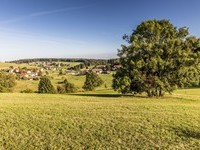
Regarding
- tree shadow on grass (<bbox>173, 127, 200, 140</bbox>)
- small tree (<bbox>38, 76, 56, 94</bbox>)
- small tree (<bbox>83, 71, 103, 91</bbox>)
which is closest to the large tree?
tree shadow on grass (<bbox>173, 127, 200, 140</bbox>)

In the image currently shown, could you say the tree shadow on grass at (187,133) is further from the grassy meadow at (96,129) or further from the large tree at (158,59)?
the large tree at (158,59)

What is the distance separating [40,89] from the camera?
9206 cm

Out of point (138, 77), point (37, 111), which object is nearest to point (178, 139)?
point (37, 111)

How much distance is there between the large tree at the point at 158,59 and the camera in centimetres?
3294

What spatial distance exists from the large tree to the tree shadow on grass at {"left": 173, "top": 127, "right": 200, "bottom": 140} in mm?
16624

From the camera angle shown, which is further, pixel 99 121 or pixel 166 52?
pixel 166 52

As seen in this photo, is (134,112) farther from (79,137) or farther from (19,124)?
(19,124)

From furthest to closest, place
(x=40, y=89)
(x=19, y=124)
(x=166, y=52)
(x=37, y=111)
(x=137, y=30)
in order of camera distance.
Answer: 1. (x=40, y=89)
2. (x=137, y=30)
3. (x=166, y=52)
4. (x=37, y=111)
5. (x=19, y=124)

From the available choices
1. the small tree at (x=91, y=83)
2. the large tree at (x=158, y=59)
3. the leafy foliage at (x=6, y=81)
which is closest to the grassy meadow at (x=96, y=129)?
the large tree at (x=158, y=59)

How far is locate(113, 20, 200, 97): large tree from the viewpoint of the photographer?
32938 millimetres

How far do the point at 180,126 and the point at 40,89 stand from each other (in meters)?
79.9

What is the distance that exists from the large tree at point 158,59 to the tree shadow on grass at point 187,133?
655 inches

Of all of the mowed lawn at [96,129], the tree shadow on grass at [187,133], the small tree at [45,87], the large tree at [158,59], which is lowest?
the small tree at [45,87]

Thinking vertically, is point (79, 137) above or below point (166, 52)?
below
